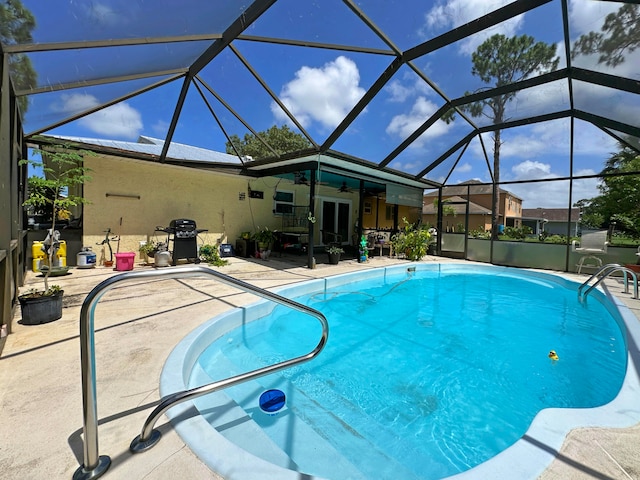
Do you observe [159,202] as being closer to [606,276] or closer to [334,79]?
[334,79]

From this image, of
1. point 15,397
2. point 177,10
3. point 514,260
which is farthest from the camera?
point 514,260

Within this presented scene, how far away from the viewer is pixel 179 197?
8.24 m

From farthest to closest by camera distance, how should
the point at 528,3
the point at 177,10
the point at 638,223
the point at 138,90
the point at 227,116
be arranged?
the point at 638,223, the point at 227,116, the point at 138,90, the point at 528,3, the point at 177,10

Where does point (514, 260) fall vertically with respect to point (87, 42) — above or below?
below

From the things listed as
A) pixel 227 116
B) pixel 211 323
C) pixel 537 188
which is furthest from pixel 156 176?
pixel 537 188

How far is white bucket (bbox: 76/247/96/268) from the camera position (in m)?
6.46

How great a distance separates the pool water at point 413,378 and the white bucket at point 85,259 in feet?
16.2

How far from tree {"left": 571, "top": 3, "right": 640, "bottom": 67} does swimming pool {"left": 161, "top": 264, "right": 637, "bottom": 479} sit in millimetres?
4129

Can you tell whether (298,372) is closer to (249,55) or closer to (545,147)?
(249,55)

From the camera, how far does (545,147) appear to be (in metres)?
8.89

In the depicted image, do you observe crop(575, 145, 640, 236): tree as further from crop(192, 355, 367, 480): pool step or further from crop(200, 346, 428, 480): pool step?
crop(192, 355, 367, 480): pool step

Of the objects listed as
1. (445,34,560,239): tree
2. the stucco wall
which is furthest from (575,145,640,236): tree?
the stucco wall

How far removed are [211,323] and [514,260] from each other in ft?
33.9

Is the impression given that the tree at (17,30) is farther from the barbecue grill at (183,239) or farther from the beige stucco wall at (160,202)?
the barbecue grill at (183,239)
